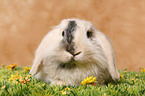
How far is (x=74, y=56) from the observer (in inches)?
85.7

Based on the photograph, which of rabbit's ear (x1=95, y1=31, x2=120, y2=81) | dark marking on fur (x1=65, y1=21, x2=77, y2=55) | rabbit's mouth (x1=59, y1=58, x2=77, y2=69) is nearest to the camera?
dark marking on fur (x1=65, y1=21, x2=77, y2=55)

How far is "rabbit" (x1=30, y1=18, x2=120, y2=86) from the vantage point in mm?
2248

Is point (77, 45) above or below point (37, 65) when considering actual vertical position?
above

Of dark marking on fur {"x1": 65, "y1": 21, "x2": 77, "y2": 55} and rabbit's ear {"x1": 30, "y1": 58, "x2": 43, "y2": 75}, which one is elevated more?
dark marking on fur {"x1": 65, "y1": 21, "x2": 77, "y2": 55}

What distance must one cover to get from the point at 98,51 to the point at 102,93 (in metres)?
0.59

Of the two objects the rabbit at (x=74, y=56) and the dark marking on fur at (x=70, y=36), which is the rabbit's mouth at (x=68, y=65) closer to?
the rabbit at (x=74, y=56)

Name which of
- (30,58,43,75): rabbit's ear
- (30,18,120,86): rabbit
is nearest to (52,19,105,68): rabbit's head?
(30,18,120,86): rabbit

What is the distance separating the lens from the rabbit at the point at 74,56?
7.38 ft

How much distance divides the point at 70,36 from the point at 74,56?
262 mm

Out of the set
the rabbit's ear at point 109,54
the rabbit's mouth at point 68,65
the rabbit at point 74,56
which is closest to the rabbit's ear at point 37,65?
the rabbit at point 74,56

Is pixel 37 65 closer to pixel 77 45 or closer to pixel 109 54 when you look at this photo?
pixel 77 45

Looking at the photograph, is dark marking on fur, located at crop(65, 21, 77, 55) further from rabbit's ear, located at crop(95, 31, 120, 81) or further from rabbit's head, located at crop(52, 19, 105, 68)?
rabbit's ear, located at crop(95, 31, 120, 81)

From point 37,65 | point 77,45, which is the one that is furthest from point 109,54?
point 37,65

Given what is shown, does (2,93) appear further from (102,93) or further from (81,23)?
(81,23)
